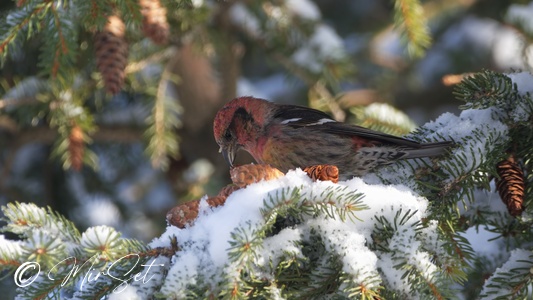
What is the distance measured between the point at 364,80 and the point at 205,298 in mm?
4888

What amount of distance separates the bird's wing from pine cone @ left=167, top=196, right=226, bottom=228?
1.18 metres

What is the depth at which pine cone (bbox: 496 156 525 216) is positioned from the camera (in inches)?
90.9

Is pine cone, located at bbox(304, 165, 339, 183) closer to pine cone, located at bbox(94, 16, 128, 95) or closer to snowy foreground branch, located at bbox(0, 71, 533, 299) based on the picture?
snowy foreground branch, located at bbox(0, 71, 533, 299)

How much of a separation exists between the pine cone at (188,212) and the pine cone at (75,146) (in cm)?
195

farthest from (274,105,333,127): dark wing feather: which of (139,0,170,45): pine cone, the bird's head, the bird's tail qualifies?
the bird's tail

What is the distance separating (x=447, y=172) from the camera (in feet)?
7.56

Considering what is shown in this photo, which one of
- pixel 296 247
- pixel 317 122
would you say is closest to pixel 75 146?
pixel 317 122

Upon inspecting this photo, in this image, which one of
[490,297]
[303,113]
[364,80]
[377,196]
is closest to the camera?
[377,196]

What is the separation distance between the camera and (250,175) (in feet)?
6.61

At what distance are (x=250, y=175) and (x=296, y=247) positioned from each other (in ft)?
0.93

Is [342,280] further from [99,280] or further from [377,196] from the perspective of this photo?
[99,280]

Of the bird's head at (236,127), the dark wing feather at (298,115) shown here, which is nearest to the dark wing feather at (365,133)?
the dark wing feather at (298,115)

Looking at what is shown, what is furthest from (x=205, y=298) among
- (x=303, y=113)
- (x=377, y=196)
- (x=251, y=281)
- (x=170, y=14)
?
(x=170, y=14)

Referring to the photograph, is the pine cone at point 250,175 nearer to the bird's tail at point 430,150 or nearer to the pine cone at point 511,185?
the bird's tail at point 430,150
